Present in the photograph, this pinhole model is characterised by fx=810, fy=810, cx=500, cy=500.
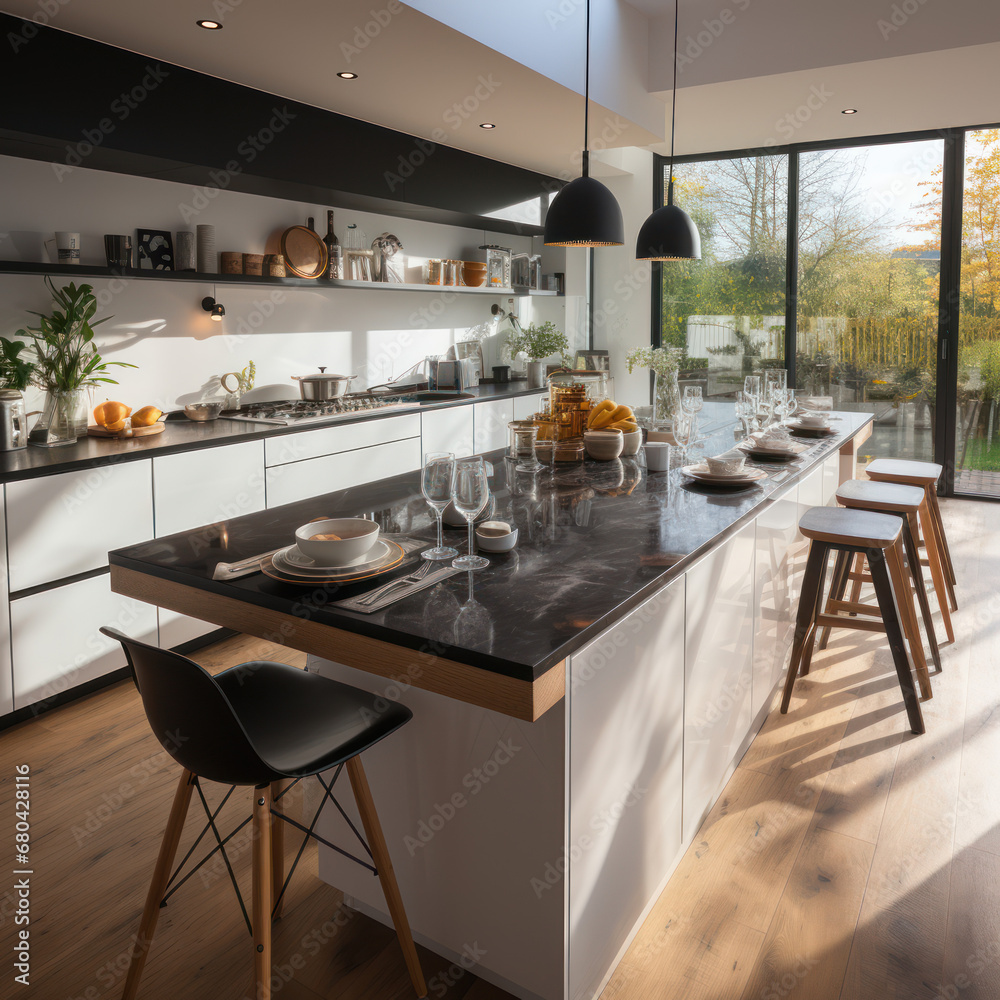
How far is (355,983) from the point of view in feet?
5.44

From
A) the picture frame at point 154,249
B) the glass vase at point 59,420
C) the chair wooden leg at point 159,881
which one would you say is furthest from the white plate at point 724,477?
the picture frame at point 154,249

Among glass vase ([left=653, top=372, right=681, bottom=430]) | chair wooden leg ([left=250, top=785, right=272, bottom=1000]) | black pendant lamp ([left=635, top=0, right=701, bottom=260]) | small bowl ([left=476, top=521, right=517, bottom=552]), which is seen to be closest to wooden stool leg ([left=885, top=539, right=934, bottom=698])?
glass vase ([left=653, top=372, right=681, bottom=430])

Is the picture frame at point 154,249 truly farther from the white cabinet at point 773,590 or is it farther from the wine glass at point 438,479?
the white cabinet at point 773,590

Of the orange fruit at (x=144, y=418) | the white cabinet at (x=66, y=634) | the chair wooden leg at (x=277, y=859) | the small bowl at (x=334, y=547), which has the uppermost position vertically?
the orange fruit at (x=144, y=418)

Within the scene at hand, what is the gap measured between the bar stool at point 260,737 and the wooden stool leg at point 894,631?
1.74m

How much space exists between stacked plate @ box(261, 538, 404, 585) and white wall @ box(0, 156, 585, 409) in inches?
91.5

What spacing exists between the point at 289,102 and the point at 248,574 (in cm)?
300

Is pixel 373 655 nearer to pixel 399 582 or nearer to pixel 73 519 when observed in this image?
pixel 399 582

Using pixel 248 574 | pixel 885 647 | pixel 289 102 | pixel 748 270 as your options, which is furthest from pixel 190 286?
pixel 748 270

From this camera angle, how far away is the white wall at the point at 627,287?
6406 mm

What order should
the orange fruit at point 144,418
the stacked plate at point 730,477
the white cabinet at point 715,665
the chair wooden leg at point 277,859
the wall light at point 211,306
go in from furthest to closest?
the wall light at point 211,306 → the orange fruit at point 144,418 → the stacked plate at point 730,477 → the white cabinet at point 715,665 → the chair wooden leg at point 277,859

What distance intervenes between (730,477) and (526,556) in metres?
0.89

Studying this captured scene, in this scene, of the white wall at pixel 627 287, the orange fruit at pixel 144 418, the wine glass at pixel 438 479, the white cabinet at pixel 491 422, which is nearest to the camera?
the wine glass at pixel 438 479

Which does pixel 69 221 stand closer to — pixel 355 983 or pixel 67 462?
pixel 67 462
